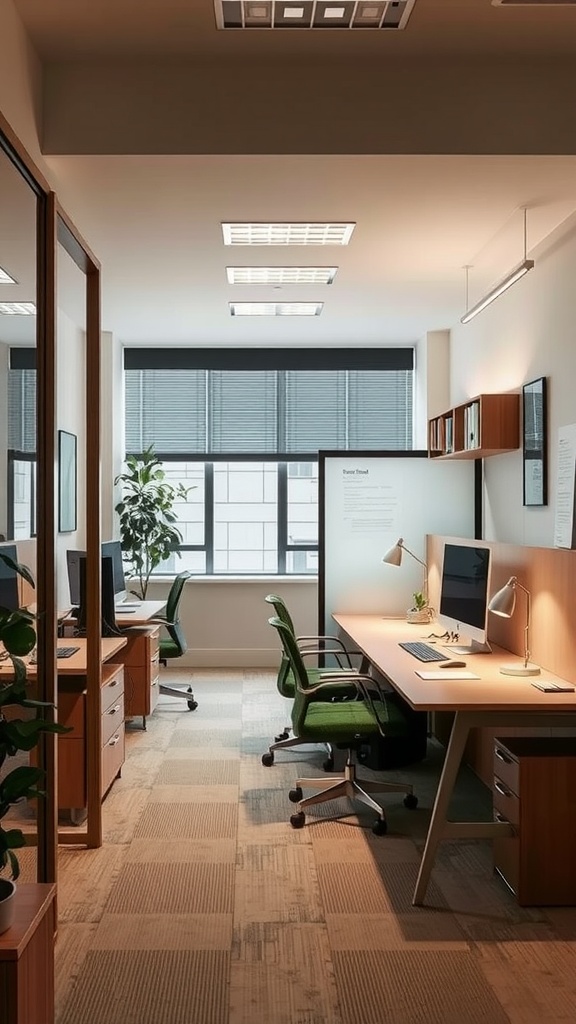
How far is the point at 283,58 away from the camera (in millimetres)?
4027

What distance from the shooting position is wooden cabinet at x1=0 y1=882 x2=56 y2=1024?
208 cm

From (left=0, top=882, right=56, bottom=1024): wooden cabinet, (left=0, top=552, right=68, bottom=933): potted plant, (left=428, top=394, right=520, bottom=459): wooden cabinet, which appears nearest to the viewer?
(left=0, top=882, right=56, bottom=1024): wooden cabinet

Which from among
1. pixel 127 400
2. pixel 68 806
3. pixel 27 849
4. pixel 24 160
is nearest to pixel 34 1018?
pixel 27 849

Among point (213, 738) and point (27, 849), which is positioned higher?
point (27, 849)

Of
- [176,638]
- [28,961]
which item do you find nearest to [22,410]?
[28,961]

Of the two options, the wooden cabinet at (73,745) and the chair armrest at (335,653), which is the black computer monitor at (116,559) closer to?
the chair armrest at (335,653)

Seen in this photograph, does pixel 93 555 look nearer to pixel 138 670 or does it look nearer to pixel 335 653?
pixel 335 653

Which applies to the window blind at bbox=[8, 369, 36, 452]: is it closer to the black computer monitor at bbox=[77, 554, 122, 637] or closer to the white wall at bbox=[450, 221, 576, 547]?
the black computer monitor at bbox=[77, 554, 122, 637]

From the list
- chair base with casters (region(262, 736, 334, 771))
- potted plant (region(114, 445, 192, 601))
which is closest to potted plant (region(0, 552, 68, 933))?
chair base with casters (region(262, 736, 334, 771))

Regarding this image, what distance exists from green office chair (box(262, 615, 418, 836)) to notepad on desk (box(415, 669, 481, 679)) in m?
0.33

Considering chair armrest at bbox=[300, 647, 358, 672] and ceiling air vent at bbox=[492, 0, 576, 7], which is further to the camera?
chair armrest at bbox=[300, 647, 358, 672]

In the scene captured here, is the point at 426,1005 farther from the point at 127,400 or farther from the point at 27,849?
the point at 127,400

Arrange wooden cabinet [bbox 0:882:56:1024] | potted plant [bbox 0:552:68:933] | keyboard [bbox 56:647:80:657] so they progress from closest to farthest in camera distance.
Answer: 1. wooden cabinet [bbox 0:882:56:1024]
2. potted plant [bbox 0:552:68:933]
3. keyboard [bbox 56:647:80:657]

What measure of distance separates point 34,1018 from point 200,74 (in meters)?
3.64
